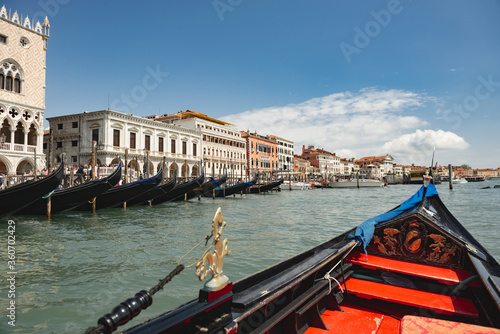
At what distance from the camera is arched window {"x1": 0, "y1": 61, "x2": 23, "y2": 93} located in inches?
620

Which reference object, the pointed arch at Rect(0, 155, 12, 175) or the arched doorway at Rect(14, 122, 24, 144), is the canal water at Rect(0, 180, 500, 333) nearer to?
the pointed arch at Rect(0, 155, 12, 175)

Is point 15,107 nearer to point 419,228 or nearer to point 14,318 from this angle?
point 14,318

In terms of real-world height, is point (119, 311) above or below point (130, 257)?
above

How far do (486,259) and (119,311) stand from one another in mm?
2606

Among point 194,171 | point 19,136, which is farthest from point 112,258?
point 194,171

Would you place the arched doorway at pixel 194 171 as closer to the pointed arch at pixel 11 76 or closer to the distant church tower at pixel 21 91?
the distant church tower at pixel 21 91

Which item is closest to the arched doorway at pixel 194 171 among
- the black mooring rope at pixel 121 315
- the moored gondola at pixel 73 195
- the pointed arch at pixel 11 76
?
the pointed arch at pixel 11 76

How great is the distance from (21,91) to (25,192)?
445 inches

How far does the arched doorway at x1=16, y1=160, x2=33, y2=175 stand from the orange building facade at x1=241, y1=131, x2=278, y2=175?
25.6 meters

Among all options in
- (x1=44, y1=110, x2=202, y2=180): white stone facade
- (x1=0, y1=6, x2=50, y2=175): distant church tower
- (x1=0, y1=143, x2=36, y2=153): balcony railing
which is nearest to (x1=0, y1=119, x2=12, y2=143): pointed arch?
(x1=0, y1=6, x2=50, y2=175): distant church tower

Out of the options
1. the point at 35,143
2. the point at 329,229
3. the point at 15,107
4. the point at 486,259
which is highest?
the point at 15,107

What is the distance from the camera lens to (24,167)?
17.3 metres

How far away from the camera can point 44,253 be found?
5.23m

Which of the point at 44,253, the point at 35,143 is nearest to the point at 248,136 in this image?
the point at 35,143
